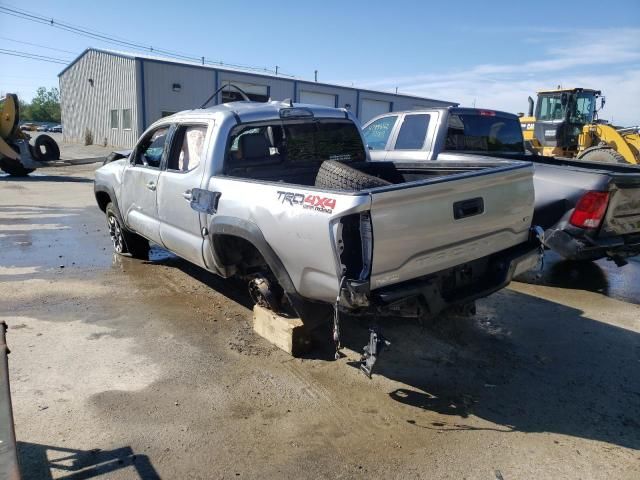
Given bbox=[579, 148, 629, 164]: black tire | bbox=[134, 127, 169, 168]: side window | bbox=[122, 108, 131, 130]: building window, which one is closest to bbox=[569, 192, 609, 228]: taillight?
bbox=[134, 127, 169, 168]: side window

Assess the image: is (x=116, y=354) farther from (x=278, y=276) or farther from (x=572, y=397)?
(x=572, y=397)

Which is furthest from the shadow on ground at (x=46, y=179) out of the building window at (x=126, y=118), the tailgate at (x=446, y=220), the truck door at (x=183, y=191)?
the tailgate at (x=446, y=220)

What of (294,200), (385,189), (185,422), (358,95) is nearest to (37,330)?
(185,422)

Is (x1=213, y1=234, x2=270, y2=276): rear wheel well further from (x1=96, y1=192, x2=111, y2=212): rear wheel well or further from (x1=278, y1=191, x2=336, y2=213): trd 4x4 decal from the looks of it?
(x1=96, y1=192, x2=111, y2=212): rear wheel well

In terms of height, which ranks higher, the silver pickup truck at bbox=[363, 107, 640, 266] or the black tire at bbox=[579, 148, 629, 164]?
the black tire at bbox=[579, 148, 629, 164]

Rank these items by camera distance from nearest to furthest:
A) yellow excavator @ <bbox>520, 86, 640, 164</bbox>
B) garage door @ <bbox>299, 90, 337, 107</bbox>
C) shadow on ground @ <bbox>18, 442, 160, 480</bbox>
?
shadow on ground @ <bbox>18, 442, 160, 480</bbox>
yellow excavator @ <bbox>520, 86, 640, 164</bbox>
garage door @ <bbox>299, 90, 337, 107</bbox>

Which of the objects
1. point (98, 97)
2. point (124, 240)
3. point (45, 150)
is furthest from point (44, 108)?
point (124, 240)

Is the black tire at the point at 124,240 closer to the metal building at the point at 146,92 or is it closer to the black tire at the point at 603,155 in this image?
the black tire at the point at 603,155

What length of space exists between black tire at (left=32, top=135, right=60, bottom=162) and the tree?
88351mm

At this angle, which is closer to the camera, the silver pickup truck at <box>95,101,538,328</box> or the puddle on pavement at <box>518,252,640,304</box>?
the silver pickup truck at <box>95,101,538,328</box>

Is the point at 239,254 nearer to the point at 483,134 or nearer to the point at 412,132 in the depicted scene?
the point at 412,132

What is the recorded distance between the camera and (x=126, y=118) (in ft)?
96.3

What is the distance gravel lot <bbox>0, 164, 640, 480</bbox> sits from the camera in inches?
114

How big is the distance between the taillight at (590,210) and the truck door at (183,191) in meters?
3.96
